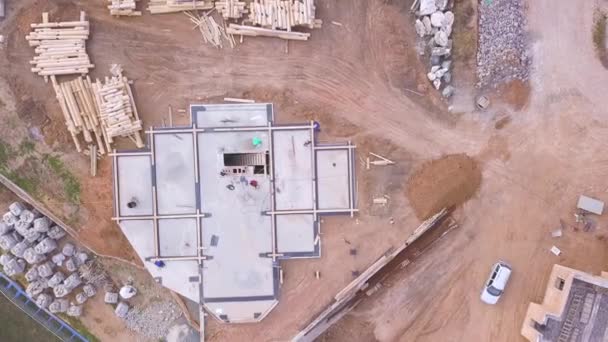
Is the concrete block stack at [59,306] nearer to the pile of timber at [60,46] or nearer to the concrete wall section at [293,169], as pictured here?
the pile of timber at [60,46]

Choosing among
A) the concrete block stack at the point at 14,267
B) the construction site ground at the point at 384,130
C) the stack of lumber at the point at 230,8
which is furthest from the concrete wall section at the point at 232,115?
the concrete block stack at the point at 14,267

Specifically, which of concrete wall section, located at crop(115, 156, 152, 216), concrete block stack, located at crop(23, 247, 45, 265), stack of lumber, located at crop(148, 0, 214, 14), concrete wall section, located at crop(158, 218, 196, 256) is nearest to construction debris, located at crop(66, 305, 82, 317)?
concrete block stack, located at crop(23, 247, 45, 265)

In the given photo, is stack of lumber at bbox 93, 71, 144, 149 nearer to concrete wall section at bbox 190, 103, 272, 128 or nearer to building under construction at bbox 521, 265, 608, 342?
concrete wall section at bbox 190, 103, 272, 128

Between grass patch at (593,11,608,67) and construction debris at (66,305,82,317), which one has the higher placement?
grass patch at (593,11,608,67)

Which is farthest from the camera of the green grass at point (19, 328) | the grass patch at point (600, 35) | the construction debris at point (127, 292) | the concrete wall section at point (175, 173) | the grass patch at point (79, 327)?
the green grass at point (19, 328)

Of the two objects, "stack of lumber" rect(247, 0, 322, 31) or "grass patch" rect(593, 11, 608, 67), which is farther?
"grass patch" rect(593, 11, 608, 67)

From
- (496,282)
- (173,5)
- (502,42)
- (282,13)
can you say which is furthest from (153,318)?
(502,42)

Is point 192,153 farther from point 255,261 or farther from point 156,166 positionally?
point 255,261

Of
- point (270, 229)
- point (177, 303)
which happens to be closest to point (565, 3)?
point (270, 229)
